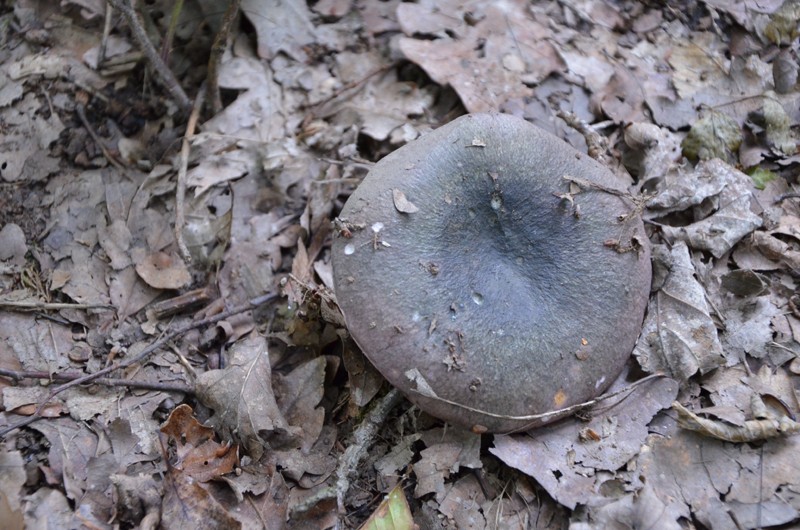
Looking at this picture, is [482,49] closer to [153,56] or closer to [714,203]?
[714,203]

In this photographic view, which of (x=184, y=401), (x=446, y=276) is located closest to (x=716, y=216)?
(x=446, y=276)

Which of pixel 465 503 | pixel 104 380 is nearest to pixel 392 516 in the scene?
pixel 465 503

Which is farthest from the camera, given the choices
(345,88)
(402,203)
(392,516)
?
(345,88)

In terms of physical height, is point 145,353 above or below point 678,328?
above

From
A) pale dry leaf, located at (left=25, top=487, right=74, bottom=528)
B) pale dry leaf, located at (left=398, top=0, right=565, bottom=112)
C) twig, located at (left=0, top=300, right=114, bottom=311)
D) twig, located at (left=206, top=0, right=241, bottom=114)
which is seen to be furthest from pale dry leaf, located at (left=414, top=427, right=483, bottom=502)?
twig, located at (left=206, top=0, right=241, bottom=114)

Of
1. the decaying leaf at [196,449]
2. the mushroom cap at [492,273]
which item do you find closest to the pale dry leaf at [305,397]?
the decaying leaf at [196,449]

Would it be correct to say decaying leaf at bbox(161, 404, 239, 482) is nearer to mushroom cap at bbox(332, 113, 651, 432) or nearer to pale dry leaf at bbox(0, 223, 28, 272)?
mushroom cap at bbox(332, 113, 651, 432)
